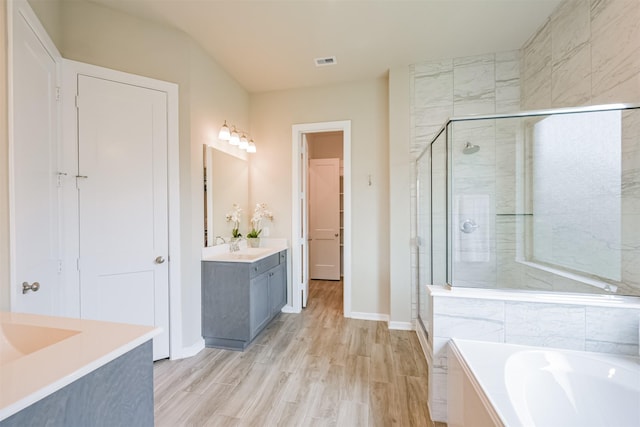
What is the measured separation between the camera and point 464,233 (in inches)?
93.7

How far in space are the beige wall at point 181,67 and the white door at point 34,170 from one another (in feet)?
1.15

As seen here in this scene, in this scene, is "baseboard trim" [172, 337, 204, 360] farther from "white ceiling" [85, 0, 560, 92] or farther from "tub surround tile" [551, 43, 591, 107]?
"tub surround tile" [551, 43, 591, 107]

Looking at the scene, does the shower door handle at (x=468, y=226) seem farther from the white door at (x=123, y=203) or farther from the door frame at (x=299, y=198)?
the white door at (x=123, y=203)

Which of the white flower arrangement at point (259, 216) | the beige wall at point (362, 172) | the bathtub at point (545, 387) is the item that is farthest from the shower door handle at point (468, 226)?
the white flower arrangement at point (259, 216)

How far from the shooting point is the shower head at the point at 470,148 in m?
2.28

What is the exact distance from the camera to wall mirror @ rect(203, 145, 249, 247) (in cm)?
266

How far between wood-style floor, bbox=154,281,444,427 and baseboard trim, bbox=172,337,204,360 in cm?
5

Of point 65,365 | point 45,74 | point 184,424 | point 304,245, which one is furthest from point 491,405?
point 45,74

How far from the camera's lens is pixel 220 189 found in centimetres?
289

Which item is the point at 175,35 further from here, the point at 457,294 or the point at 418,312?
the point at 418,312

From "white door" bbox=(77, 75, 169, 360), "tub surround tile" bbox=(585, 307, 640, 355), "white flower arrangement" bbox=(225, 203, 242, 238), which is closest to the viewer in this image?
"tub surround tile" bbox=(585, 307, 640, 355)

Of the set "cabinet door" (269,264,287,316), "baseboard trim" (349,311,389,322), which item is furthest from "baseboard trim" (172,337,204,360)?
"baseboard trim" (349,311,389,322)

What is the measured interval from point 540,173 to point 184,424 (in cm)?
315

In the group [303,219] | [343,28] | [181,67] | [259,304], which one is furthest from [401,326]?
[181,67]
